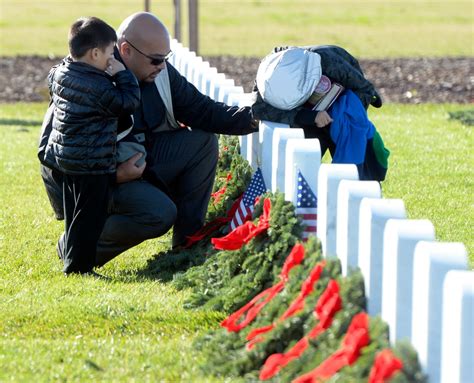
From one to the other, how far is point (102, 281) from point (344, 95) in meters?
1.60

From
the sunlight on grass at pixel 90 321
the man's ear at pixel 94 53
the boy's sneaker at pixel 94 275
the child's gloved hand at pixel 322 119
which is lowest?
the boy's sneaker at pixel 94 275

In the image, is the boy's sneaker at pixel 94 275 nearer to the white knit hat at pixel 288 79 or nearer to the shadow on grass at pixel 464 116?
the white knit hat at pixel 288 79

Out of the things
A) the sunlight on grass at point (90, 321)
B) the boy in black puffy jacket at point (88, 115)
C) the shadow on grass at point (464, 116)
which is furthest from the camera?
the shadow on grass at point (464, 116)

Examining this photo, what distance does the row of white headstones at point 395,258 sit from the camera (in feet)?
11.1

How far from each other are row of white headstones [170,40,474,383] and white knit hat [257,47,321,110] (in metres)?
0.52

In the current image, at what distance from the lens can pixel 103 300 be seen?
210 inches

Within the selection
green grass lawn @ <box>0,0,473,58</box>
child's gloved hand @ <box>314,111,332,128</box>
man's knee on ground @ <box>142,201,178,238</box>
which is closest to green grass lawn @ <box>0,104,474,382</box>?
man's knee on ground @ <box>142,201,178,238</box>

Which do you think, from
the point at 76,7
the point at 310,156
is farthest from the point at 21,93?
the point at 76,7

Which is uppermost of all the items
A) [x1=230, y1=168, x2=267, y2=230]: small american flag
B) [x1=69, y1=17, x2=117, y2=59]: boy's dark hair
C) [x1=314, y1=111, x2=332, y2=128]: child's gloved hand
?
[x1=69, y1=17, x2=117, y2=59]: boy's dark hair

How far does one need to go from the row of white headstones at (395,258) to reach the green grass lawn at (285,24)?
49.9 feet

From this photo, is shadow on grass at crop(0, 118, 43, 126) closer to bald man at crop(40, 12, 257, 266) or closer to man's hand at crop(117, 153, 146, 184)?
bald man at crop(40, 12, 257, 266)

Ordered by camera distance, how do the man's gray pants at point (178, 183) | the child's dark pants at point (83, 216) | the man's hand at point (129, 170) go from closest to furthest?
1. the child's dark pants at point (83, 216)
2. the man's hand at point (129, 170)
3. the man's gray pants at point (178, 183)

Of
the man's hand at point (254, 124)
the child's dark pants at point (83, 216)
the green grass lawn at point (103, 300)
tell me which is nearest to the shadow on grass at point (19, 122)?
the green grass lawn at point (103, 300)

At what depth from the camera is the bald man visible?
6.08 metres
